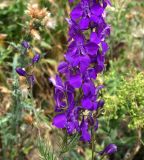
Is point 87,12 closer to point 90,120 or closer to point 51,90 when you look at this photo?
point 90,120

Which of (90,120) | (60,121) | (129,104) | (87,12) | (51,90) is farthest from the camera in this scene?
(51,90)

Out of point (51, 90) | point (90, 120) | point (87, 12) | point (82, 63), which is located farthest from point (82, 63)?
point (51, 90)

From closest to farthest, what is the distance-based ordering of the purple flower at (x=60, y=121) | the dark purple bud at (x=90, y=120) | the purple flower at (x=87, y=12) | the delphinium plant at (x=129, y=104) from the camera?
the purple flower at (x=87, y=12) → the purple flower at (x=60, y=121) → the dark purple bud at (x=90, y=120) → the delphinium plant at (x=129, y=104)

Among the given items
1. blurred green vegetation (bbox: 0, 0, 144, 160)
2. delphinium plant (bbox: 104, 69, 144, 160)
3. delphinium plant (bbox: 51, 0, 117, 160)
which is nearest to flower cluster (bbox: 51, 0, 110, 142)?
delphinium plant (bbox: 51, 0, 117, 160)

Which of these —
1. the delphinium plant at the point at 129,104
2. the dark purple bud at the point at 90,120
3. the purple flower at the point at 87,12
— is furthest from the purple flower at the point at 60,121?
the delphinium plant at the point at 129,104

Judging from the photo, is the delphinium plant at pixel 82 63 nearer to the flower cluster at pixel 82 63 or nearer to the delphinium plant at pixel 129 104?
the flower cluster at pixel 82 63

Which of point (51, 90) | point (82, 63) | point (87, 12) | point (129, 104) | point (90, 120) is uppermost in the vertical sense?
point (87, 12)

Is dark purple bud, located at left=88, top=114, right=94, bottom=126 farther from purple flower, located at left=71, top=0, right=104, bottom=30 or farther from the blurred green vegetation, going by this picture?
purple flower, located at left=71, top=0, right=104, bottom=30
